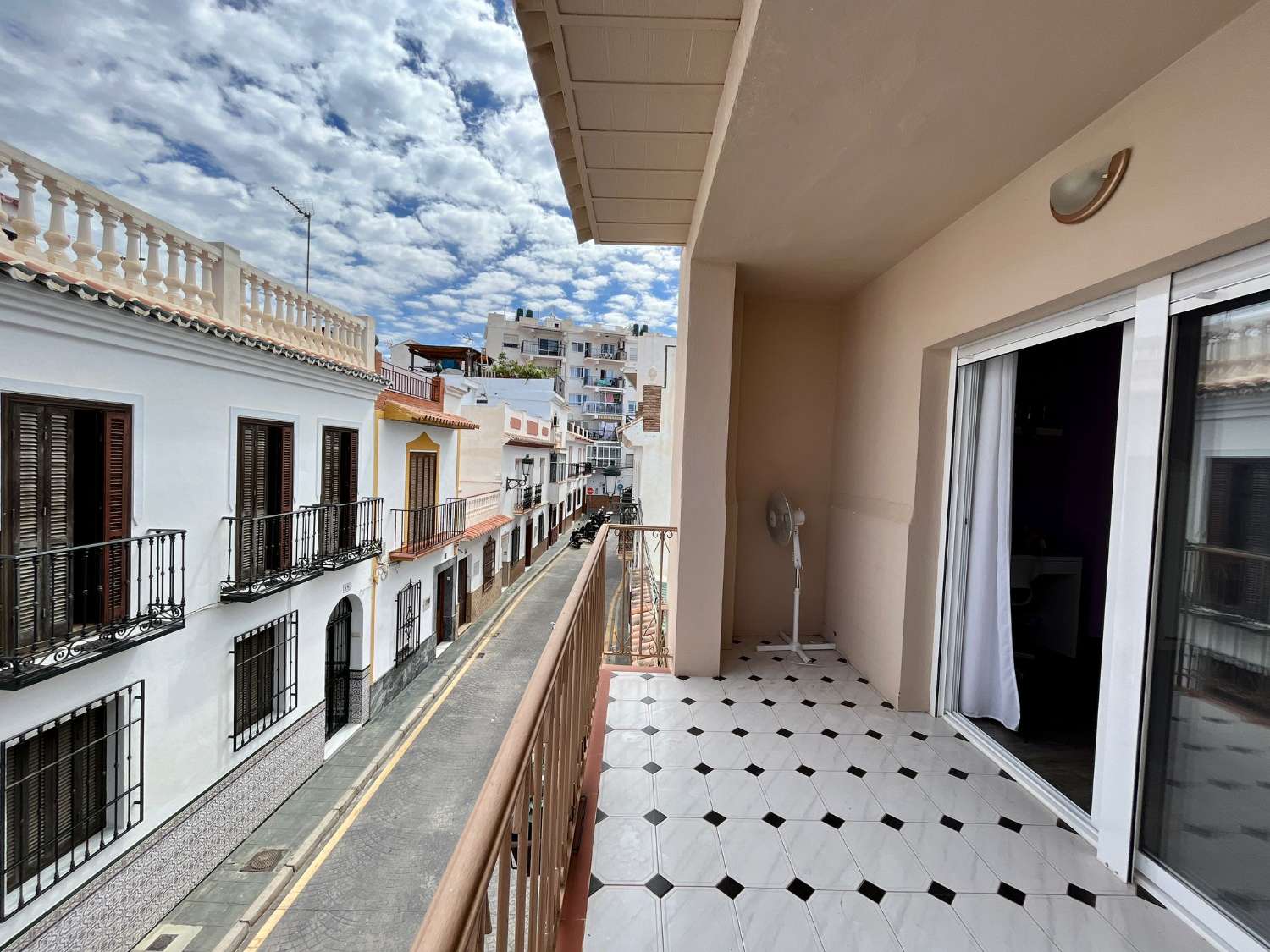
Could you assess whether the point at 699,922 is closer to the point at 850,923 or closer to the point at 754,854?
the point at 754,854

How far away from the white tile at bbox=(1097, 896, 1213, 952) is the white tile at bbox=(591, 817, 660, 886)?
60.8 inches

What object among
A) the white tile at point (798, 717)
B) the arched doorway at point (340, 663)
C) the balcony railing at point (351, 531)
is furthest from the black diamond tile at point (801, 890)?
the arched doorway at point (340, 663)

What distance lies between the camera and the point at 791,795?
2.30 meters

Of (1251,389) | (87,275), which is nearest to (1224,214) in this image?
(1251,389)

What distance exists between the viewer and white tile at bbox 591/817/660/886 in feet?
5.93

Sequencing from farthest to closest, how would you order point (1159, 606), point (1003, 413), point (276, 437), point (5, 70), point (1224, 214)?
point (276, 437) < point (5, 70) < point (1003, 413) < point (1159, 606) < point (1224, 214)

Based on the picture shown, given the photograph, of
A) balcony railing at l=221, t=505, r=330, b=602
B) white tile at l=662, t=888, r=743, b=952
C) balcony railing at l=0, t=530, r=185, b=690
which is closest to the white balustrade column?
balcony railing at l=0, t=530, r=185, b=690

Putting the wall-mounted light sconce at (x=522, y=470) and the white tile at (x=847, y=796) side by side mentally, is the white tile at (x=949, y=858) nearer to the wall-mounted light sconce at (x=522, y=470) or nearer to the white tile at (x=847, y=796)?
the white tile at (x=847, y=796)

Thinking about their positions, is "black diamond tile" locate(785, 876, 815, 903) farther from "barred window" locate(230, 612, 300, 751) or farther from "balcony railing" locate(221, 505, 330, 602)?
"barred window" locate(230, 612, 300, 751)

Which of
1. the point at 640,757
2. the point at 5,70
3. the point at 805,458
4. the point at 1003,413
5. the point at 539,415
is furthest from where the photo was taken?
the point at 539,415

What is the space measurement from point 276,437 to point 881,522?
21.6 feet

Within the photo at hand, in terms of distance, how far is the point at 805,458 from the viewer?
425 centimetres

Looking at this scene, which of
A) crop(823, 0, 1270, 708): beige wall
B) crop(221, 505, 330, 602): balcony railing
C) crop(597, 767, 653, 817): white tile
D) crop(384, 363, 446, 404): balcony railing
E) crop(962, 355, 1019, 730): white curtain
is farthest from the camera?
crop(384, 363, 446, 404): balcony railing

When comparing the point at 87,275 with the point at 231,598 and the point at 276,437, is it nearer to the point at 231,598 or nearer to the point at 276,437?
the point at 276,437
